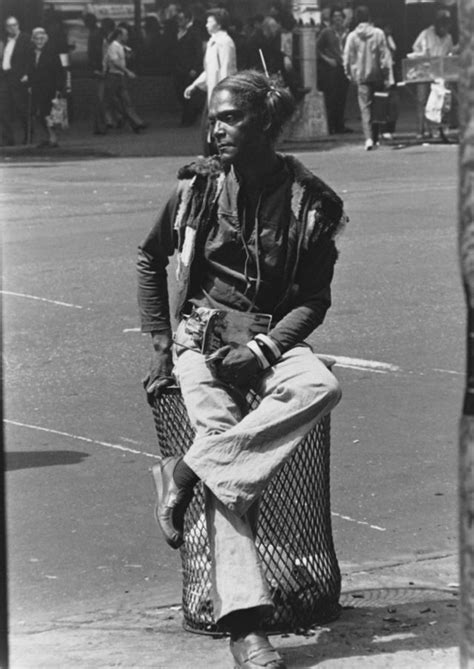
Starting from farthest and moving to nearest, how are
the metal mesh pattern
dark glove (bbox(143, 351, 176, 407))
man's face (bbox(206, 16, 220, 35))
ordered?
man's face (bbox(206, 16, 220, 35))
dark glove (bbox(143, 351, 176, 407))
the metal mesh pattern

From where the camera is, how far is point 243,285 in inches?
189

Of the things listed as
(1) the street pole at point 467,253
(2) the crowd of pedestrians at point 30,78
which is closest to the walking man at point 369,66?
(2) the crowd of pedestrians at point 30,78

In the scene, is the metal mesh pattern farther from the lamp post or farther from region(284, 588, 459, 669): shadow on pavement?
the lamp post

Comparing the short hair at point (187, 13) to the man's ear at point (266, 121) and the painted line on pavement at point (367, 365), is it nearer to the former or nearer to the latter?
the painted line on pavement at point (367, 365)

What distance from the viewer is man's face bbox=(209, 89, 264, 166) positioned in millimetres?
4715

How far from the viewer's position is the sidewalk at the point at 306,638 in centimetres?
445

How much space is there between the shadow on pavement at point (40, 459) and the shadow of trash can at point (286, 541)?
2131 millimetres

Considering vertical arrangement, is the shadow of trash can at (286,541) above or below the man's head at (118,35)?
above

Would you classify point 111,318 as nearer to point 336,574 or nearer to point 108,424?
point 108,424

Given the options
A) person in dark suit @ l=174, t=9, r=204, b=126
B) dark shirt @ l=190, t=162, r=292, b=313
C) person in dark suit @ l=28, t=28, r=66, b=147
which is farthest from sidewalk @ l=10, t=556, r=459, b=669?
person in dark suit @ l=174, t=9, r=204, b=126

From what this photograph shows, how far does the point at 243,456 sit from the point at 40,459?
108 inches

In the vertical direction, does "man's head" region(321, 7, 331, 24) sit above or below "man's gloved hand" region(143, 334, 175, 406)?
below

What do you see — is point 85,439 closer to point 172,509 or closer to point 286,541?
point 286,541

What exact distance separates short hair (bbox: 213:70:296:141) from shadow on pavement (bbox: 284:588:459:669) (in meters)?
1.46
